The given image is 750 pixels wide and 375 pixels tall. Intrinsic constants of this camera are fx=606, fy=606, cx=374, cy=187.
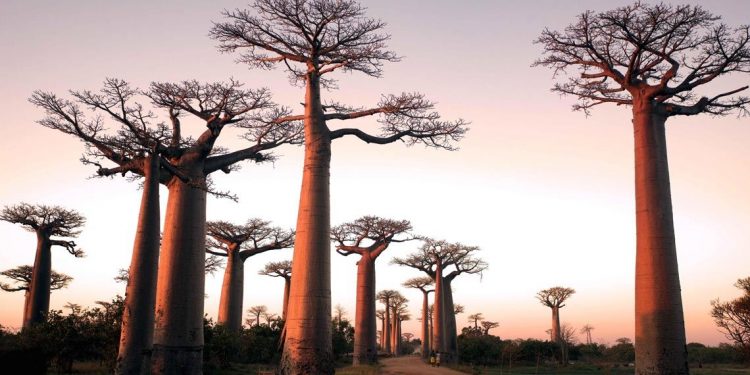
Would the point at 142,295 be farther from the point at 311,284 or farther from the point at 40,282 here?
the point at 40,282

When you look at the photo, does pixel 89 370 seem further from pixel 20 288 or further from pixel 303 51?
pixel 20 288

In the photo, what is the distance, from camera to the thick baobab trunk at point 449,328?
35.0 meters

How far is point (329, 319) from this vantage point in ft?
36.8

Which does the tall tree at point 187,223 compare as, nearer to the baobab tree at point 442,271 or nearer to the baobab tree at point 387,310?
the baobab tree at point 442,271

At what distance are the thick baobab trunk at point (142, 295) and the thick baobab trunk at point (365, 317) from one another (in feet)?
54.8

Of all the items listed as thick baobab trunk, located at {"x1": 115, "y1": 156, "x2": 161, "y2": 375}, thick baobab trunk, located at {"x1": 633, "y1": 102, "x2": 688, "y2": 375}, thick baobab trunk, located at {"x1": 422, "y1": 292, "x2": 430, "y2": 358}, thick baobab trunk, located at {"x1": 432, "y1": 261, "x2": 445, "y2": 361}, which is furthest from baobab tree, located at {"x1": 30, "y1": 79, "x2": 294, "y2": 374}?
thick baobab trunk, located at {"x1": 422, "y1": 292, "x2": 430, "y2": 358}

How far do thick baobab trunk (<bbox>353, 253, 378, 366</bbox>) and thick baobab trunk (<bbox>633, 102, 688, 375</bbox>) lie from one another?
17645 mm

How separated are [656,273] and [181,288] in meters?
9.84

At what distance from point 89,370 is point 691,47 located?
18.0 metres

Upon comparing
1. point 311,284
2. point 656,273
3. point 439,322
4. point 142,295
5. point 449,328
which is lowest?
point 449,328

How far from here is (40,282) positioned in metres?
25.9

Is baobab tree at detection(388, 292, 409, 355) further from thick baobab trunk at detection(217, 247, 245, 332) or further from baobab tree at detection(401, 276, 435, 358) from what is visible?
thick baobab trunk at detection(217, 247, 245, 332)

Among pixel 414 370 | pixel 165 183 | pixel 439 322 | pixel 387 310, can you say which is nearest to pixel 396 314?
pixel 387 310

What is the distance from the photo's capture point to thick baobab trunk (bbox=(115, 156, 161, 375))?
11.7 metres
